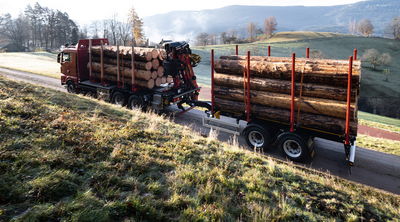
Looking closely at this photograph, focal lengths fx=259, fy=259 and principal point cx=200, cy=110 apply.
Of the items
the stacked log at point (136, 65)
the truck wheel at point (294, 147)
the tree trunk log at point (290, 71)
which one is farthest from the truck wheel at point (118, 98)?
the truck wheel at point (294, 147)

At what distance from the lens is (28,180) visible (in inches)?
172

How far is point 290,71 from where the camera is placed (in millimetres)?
9031

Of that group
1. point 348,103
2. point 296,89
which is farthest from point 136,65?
point 348,103

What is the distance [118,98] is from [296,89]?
33.4 ft

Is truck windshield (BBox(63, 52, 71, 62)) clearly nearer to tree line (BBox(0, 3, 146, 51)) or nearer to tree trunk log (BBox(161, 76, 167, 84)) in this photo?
tree trunk log (BBox(161, 76, 167, 84))

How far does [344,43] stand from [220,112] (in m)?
92.1

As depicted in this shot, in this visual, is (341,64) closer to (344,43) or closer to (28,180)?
(28,180)

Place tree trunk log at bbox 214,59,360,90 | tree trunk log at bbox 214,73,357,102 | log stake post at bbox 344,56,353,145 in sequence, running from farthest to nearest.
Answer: tree trunk log at bbox 214,73,357,102 < tree trunk log at bbox 214,59,360,90 < log stake post at bbox 344,56,353,145

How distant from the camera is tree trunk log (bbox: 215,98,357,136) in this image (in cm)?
846

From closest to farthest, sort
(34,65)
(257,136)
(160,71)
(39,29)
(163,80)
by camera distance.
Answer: (257,136), (160,71), (163,80), (34,65), (39,29)

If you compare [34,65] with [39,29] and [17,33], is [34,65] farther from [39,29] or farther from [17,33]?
[17,33]

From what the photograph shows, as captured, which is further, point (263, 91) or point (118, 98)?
point (118, 98)

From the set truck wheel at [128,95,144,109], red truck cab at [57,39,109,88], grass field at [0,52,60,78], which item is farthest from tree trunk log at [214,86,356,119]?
grass field at [0,52,60,78]

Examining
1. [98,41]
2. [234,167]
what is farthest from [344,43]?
[234,167]
